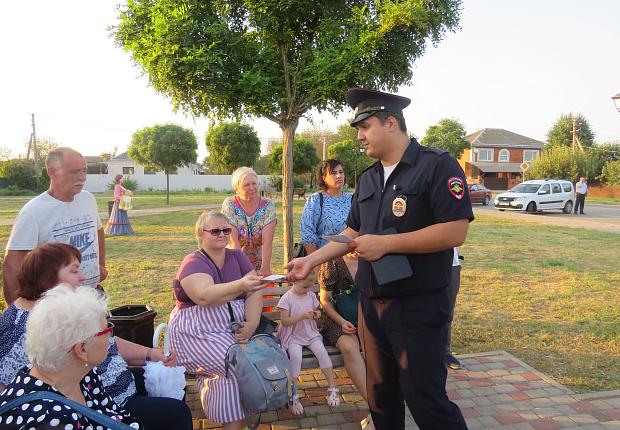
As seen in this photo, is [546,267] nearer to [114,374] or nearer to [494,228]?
[494,228]

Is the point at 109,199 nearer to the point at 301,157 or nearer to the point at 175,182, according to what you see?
the point at 301,157

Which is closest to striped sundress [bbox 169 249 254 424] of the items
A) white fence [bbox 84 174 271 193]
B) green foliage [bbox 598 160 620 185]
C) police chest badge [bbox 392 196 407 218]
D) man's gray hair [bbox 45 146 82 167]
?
man's gray hair [bbox 45 146 82 167]

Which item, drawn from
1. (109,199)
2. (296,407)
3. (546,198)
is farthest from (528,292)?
(109,199)

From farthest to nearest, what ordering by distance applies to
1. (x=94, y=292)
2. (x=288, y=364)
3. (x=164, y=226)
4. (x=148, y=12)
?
1. (x=164, y=226)
2. (x=148, y=12)
3. (x=288, y=364)
4. (x=94, y=292)

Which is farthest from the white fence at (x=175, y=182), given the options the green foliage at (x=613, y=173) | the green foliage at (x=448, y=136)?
the green foliage at (x=613, y=173)

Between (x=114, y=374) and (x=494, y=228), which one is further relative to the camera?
(x=494, y=228)

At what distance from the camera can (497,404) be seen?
3568 millimetres

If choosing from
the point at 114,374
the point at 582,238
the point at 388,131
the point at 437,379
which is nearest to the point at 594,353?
the point at 437,379

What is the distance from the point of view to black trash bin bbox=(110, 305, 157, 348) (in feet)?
11.1

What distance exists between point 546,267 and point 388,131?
8.28 metres

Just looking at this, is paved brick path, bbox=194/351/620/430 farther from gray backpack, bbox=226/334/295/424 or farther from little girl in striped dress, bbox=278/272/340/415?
gray backpack, bbox=226/334/295/424

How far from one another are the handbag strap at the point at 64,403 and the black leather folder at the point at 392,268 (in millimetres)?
1364

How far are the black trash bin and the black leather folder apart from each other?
205cm

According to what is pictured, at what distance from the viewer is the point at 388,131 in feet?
7.97
